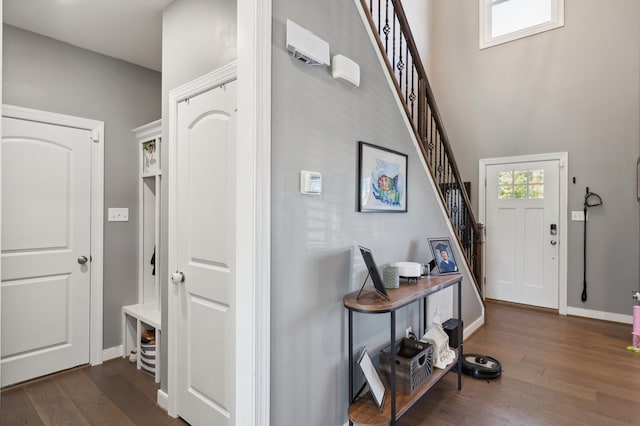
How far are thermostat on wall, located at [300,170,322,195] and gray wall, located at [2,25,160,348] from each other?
95.4 inches

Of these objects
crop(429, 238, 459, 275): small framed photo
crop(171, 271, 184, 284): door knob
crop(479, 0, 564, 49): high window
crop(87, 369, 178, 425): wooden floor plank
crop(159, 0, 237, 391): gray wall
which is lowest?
crop(87, 369, 178, 425): wooden floor plank

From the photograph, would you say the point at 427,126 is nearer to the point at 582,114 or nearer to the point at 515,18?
the point at 582,114

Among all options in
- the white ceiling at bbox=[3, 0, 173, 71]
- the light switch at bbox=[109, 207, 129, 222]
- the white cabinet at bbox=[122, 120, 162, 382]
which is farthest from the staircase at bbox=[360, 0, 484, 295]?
the light switch at bbox=[109, 207, 129, 222]

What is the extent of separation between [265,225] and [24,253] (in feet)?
8.04

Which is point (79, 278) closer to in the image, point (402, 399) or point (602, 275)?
point (402, 399)

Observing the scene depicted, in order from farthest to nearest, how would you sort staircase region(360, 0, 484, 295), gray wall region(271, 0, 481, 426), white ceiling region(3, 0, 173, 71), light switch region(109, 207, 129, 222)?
1. light switch region(109, 207, 129, 222)
2. staircase region(360, 0, 484, 295)
3. white ceiling region(3, 0, 173, 71)
4. gray wall region(271, 0, 481, 426)

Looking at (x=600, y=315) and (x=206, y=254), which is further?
(x=600, y=315)

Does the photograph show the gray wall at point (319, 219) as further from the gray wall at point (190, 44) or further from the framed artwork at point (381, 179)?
the gray wall at point (190, 44)

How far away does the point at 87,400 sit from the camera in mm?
2496

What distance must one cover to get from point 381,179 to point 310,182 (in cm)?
73

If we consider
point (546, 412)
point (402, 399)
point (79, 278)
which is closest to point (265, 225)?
point (402, 399)

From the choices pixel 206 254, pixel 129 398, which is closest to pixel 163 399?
pixel 129 398

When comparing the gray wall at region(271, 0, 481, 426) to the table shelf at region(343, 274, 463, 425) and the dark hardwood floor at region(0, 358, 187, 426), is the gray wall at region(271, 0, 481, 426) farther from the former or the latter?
the dark hardwood floor at region(0, 358, 187, 426)

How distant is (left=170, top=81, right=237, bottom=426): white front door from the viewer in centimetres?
200
